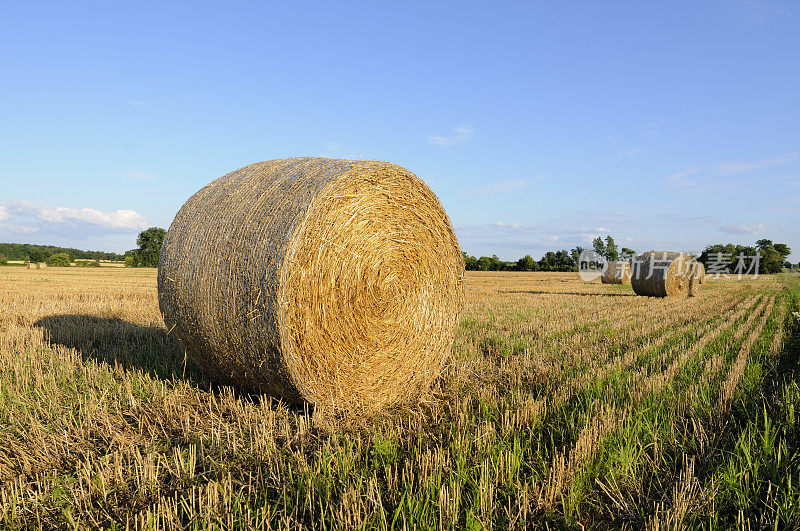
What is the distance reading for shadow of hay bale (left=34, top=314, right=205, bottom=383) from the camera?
569cm

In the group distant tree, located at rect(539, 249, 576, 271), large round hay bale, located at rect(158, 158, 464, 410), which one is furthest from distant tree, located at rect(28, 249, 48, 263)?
large round hay bale, located at rect(158, 158, 464, 410)

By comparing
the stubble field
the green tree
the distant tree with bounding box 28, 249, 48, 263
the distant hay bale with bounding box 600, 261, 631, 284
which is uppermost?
the green tree

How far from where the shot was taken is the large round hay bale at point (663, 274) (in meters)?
18.6

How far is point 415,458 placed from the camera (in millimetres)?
3291

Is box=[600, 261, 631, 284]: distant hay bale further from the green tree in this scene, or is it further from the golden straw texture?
the green tree

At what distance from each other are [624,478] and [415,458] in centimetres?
132

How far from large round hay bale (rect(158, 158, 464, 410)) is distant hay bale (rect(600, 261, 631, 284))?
25.9 metres

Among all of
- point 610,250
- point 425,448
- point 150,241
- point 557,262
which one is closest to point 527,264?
point 557,262

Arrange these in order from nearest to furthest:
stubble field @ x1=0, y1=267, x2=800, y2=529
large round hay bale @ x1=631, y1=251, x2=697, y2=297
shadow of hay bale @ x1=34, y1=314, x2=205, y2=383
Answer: stubble field @ x1=0, y1=267, x2=800, y2=529
shadow of hay bale @ x1=34, y1=314, x2=205, y2=383
large round hay bale @ x1=631, y1=251, x2=697, y2=297

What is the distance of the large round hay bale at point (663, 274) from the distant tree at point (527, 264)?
41.6m

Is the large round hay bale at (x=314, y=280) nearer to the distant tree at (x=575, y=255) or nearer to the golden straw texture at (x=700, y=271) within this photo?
the golden straw texture at (x=700, y=271)

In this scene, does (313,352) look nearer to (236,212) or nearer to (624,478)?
(236,212)

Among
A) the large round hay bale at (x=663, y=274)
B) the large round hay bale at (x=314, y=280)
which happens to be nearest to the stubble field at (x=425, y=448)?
the large round hay bale at (x=314, y=280)

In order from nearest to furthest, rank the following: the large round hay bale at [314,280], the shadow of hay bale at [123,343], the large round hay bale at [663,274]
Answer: the large round hay bale at [314,280]
the shadow of hay bale at [123,343]
the large round hay bale at [663,274]
